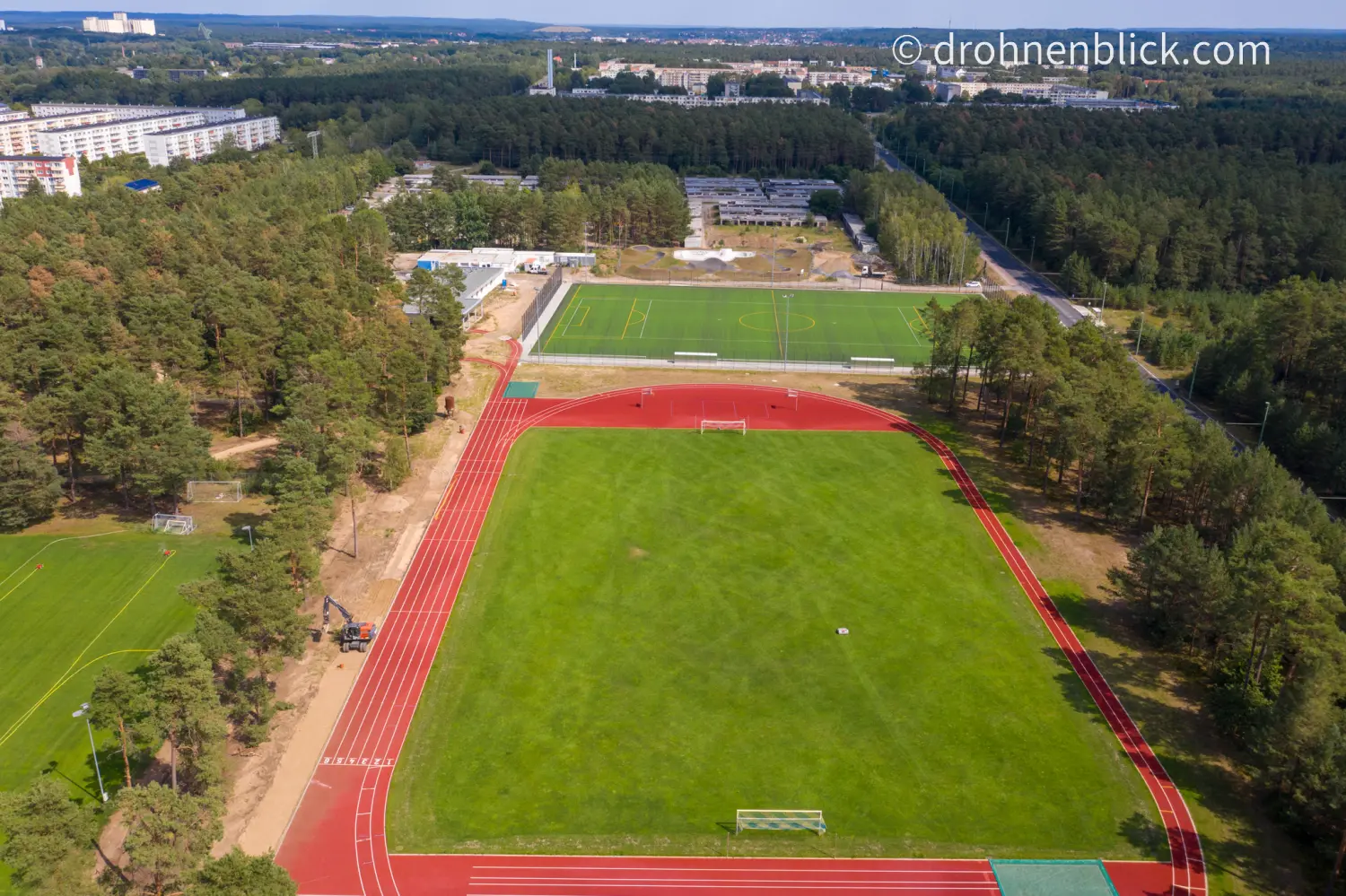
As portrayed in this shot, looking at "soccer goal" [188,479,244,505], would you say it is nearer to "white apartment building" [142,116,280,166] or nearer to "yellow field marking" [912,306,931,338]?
"yellow field marking" [912,306,931,338]

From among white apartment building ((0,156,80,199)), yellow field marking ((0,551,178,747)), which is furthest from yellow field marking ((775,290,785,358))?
white apartment building ((0,156,80,199))

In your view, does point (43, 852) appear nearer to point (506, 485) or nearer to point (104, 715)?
point (104, 715)

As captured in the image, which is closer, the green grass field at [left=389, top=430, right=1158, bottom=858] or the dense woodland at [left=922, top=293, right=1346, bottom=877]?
the dense woodland at [left=922, top=293, right=1346, bottom=877]

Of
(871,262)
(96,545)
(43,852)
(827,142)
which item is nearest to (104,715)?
(43,852)

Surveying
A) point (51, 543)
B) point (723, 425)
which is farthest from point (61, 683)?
point (723, 425)

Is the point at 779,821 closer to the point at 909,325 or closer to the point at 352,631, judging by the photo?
the point at 352,631

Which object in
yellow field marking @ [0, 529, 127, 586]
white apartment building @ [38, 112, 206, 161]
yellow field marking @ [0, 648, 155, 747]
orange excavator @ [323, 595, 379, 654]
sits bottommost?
yellow field marking @ [0, 648, 155, 747]
